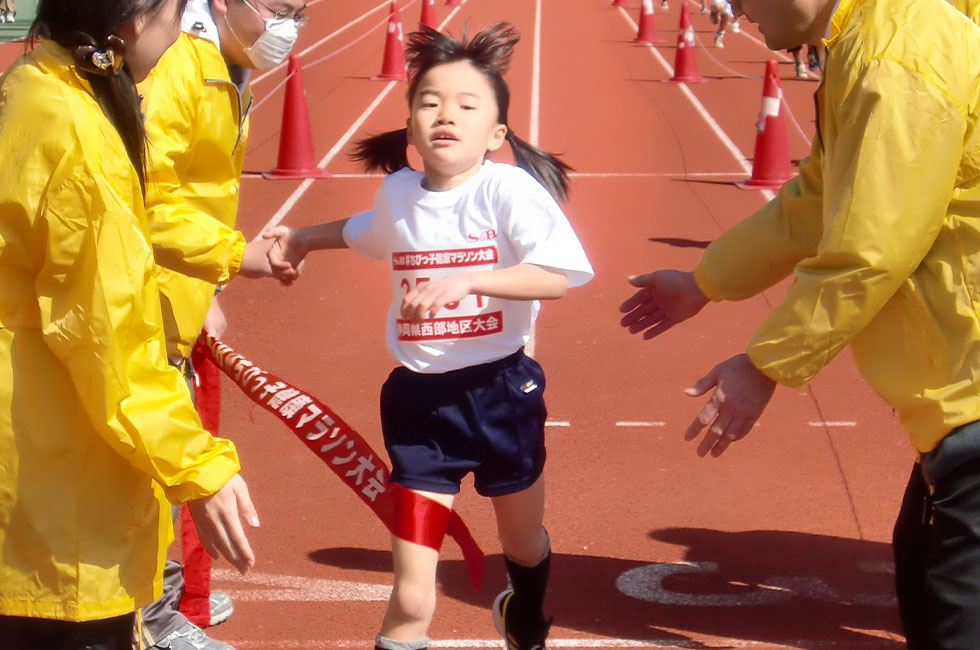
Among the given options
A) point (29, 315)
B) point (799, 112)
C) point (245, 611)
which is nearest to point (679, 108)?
point (799, 112)

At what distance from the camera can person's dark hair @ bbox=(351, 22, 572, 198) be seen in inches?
148

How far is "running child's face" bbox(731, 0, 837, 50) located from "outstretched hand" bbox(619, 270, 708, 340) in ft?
2.92

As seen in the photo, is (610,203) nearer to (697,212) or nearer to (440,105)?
(697,212)

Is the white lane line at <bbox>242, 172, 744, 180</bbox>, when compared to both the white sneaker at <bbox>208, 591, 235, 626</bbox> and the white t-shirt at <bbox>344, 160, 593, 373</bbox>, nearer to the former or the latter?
the white sneaker at <bbox>208, 591, 235, 626</bbox>

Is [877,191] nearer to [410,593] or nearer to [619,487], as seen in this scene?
[410,593]

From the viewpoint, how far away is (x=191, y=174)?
3.73 m

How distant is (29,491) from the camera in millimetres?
2432

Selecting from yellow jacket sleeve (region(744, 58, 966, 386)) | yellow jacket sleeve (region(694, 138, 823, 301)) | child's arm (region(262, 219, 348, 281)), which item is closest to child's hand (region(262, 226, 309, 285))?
child's arm (region(262, 219, 348, 281))

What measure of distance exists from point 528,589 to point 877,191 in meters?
1.94

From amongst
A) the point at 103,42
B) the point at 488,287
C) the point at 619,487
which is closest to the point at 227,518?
the point at 103,42

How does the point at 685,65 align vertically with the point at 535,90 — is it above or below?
above

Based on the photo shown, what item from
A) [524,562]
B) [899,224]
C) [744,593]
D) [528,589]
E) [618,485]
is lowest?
[618,485]

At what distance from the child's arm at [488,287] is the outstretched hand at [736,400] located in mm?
830

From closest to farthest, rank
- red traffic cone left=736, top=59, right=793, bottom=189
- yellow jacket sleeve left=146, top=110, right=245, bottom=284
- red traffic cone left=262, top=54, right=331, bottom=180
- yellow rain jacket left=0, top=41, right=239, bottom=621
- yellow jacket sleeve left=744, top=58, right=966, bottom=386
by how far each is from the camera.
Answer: yellow rain jacket left=0, top=41, right=239, bottom=621
yellow jacket sleeve left=744, top=58, right=966, bottom=386
yellow jacket sleeve left=146, top=110, right=245, bottom=284
red traffic cone left=736, top=59, right=793, bottom=189
red traffic cone left=262, top=54, right=331, bottom=180
